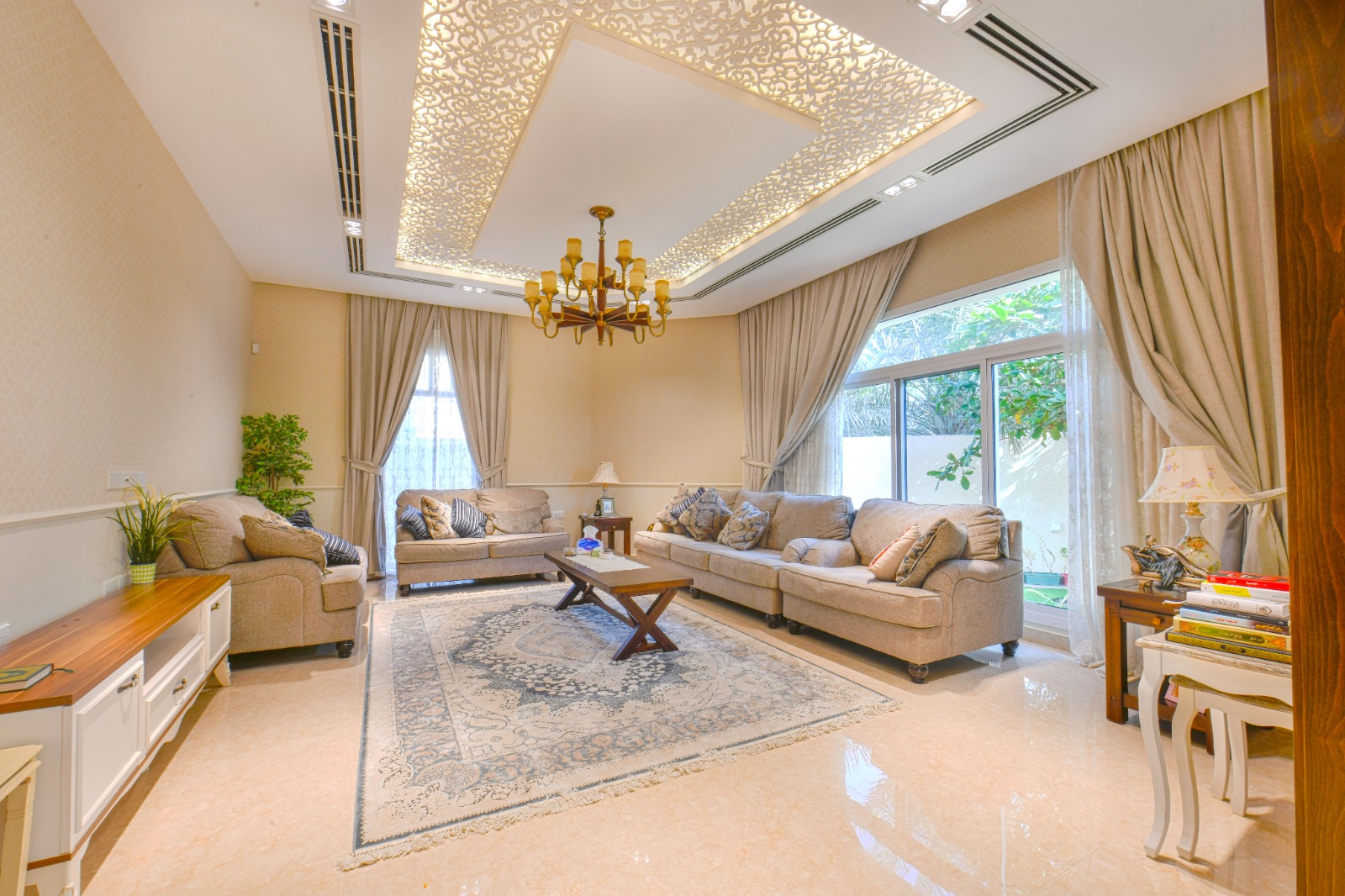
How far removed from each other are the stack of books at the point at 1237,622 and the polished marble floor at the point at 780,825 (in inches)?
25.0

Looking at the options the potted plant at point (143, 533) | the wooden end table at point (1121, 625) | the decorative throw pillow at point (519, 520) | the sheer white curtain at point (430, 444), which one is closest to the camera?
the wooden end table at point (1121, 625)

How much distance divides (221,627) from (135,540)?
0.57 m

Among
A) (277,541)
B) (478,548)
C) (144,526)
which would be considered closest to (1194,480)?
(277,541)

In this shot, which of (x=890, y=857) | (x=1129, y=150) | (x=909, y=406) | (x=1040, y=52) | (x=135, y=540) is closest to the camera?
(x=890, y=857)

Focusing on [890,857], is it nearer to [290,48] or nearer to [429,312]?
[290,48]

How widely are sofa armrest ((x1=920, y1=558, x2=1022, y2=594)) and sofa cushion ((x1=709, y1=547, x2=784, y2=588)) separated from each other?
1080 mm

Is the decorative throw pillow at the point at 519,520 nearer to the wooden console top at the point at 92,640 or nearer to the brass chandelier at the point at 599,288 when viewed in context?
the brass chandelier at the point at 599,288

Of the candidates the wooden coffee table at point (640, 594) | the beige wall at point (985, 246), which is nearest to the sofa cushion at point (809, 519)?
the wooden coffee table at point (640, 594)

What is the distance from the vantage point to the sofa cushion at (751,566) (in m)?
4.04

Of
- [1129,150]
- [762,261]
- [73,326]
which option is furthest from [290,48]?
[1129,150]

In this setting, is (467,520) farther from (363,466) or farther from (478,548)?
(363,466)

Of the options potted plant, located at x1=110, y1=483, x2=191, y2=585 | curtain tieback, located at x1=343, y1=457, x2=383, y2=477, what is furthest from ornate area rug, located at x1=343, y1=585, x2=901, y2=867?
curtain tieback, located at x1=343, y1=457, x2=383, y2=477

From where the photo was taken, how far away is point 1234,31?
230 centimetres

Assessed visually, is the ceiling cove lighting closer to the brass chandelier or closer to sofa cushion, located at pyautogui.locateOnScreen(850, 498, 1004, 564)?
the brass chandelier
